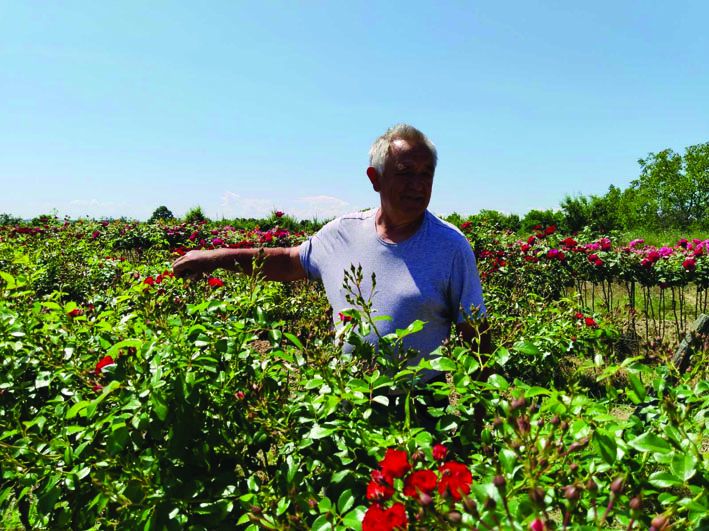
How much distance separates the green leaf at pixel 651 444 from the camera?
0.90 meters

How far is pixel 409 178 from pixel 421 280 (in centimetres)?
44

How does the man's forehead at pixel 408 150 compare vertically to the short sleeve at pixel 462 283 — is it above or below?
above

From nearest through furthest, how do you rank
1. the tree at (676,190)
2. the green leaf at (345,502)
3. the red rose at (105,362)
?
the green leaf at (345,502)
the red rose at (105,362)
the tree at (676,190)

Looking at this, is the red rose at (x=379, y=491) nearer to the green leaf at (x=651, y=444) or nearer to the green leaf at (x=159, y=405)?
the green leaf at (x=651, y=444)

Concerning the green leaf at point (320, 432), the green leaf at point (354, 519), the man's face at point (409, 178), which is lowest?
the green leaf at point (354, 519)

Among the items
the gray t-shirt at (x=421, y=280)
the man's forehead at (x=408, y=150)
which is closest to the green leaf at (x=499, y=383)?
the gray t-shirt at (x=421, y=280)

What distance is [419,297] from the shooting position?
203 centimetres

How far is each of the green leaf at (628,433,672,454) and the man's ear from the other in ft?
5.07

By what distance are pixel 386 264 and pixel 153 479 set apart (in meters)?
1.22

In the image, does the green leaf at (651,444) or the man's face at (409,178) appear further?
the man's face at (409,178)

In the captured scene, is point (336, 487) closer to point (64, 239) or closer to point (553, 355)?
point (553, 355)

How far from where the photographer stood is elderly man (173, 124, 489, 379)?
204cm

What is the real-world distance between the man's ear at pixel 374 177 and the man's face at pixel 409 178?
113mm

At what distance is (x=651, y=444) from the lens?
0.91 metres
